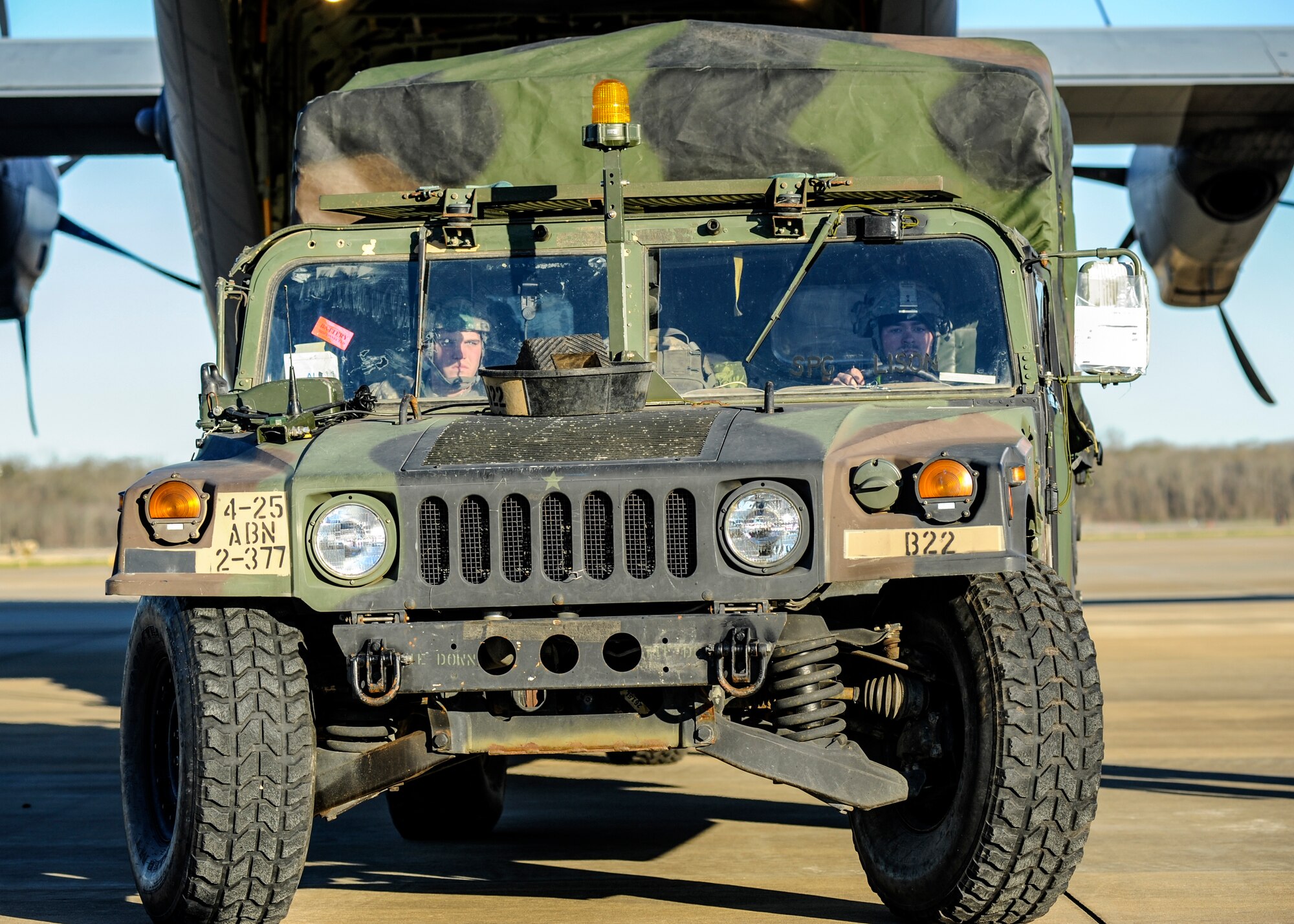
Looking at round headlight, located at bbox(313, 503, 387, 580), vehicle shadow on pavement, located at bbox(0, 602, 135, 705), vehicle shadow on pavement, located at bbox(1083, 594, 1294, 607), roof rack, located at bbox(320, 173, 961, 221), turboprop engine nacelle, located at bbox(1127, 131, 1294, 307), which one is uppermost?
turboprop engine nacelle, located at bbox(1127, 131, 1294, 307)

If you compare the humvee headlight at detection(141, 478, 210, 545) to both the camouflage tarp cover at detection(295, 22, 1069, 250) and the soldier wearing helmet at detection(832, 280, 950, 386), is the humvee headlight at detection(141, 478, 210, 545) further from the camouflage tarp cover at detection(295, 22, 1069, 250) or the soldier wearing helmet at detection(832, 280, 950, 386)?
the camouflage tarp cover at detection(295, 22, 1069, 250)

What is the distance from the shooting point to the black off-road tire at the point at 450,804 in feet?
21.3

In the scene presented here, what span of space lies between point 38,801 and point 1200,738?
589 cm

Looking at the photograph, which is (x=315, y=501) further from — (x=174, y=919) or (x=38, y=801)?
(x=38, y=801)

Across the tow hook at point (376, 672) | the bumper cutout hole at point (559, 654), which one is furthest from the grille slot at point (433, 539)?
the bumper cutout hole at point (559, 654)

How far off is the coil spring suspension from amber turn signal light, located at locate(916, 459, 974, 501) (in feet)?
1.66

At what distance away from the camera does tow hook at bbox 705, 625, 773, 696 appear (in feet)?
14.2

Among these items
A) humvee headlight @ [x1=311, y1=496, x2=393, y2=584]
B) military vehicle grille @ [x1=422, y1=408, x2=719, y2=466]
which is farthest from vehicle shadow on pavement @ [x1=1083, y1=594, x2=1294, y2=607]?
humvee headlight @ [x1=311, y1=496, x2=393, y2=584]

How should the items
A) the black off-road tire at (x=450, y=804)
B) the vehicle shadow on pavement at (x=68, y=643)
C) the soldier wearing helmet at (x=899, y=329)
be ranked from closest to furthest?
the soldier wearing helmet at (x=899, y=329), the black off-road tire at (x=450, y=804), the vehicle shadow on pavement at (x=68, y=643)

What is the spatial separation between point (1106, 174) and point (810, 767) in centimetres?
1154

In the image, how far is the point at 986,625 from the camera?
14.7 feet

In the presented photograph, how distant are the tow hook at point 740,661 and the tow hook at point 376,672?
796 mm

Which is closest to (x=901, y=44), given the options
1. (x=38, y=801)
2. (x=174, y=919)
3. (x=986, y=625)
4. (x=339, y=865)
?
(x=986, y=625)

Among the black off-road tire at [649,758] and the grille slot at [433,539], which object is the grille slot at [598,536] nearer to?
the grille slot at [433,539]
